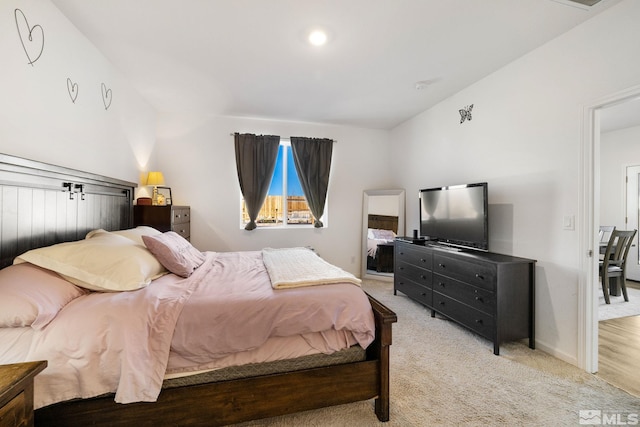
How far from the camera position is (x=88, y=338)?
1249mm

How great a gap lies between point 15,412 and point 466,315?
121 inches

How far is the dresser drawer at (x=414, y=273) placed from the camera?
10.3 feet

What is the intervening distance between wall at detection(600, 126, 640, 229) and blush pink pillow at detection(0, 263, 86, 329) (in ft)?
24.3

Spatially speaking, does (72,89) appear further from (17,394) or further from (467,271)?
(467,271)

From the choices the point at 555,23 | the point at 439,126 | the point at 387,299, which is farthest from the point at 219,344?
the point at 439,126

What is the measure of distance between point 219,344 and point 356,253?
359 cm

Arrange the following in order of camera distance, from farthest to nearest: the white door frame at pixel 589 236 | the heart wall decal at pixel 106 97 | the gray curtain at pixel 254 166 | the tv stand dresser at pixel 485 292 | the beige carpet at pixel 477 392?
the gray curtain at pixel 254 166 < the heart wall decal at pixel 106 97 < the tv stand dresser at pixel 485 292 < the white door frame at pixel 589 236 < the beige carpet at pixel 477 392

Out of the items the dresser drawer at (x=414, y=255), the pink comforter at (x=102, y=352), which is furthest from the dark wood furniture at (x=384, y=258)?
the pink comforter at (x=102, y=352)

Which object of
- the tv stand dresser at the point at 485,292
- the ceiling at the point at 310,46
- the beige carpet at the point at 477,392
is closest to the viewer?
the beige carpet at the point at 477,392

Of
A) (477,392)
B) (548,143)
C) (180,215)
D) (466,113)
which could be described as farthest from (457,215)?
(180,215)

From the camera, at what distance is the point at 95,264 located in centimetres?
155

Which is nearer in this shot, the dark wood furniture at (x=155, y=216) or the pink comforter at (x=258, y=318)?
the pink comforter at (x=258, y=318)

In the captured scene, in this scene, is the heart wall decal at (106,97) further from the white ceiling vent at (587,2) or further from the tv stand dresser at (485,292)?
the white ceiling vent at (587,2)

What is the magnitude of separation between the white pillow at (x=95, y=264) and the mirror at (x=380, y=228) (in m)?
3.58
